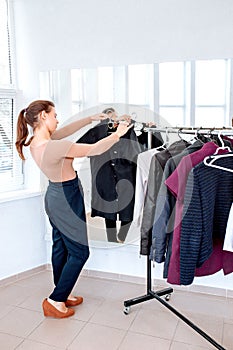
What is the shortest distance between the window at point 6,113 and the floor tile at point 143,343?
1.57 meters

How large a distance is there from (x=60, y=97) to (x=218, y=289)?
6.22 feet

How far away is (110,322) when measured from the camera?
2404 mm

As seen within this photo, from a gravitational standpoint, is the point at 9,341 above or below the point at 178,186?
below

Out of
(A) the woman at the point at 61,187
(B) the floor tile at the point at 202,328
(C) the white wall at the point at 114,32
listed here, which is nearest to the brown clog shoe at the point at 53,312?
(A) the woman at the point at 61,187

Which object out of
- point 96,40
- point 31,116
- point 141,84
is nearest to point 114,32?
point 96,40

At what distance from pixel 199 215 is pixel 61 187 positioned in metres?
0.98

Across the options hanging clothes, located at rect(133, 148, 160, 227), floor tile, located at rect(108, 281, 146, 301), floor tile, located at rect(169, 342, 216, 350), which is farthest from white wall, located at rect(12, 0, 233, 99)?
floor tile, located at rect(169, 342, 216, 350)

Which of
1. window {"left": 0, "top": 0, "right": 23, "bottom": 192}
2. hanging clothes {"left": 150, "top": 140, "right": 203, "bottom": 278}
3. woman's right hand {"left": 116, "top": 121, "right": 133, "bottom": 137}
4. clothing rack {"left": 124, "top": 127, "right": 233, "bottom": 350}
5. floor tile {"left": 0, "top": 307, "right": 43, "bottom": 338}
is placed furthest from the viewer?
window {"left": 0, "top": 0, "right": 23, "bottom": 192}

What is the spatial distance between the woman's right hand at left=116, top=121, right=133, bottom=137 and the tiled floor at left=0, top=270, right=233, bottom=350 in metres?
1.20

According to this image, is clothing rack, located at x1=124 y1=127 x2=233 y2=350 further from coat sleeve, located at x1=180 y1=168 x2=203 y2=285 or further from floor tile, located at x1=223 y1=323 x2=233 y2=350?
coat sleeve, located at x1=180 y1=168 x2=203 y2=285

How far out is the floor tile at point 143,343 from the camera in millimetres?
2143

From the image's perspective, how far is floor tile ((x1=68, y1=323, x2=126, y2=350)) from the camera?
2160 mm

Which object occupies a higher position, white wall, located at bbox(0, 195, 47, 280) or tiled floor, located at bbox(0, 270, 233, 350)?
white wall, located at bbox(0, 195, 47, 280)

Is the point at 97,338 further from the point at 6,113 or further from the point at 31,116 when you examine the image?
the point at 6,113
